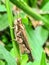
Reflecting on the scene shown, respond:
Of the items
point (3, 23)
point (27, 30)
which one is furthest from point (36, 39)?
point (3, 23)

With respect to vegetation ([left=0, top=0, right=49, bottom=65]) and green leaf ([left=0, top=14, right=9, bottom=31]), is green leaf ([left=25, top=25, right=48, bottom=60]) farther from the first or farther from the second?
green leaf ([left=0, top=14, right=9, bottom=31])

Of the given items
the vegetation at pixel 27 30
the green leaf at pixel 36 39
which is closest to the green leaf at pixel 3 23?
the vegetation at pixel 27 30

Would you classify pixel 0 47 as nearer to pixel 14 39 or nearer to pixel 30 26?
pixel 14 39

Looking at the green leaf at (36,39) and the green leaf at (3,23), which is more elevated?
the green leaf at (3,23)

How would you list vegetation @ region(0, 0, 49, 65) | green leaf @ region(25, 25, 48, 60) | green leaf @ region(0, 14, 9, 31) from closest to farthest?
vegetation @ region(0, 0, 49, 65) < green leaf @ region(25, 25, 48, 60) < green leaf @ region(0, 14, 9, 31)

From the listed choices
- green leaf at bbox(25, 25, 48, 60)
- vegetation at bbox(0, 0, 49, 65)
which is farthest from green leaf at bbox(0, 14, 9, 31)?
green leaf at bbox(25, 25, 48, 60)

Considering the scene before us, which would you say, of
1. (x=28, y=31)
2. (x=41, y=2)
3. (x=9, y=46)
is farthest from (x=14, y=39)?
(x=41, y=2)

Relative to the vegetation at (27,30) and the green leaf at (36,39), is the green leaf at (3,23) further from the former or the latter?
the green leaf at (36,39)

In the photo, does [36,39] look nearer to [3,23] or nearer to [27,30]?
[27,30]
